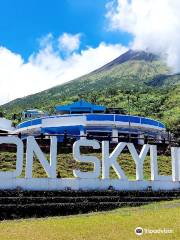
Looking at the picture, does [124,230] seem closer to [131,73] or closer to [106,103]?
[106,103]

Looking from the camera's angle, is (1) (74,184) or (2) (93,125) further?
(2) (93,125)

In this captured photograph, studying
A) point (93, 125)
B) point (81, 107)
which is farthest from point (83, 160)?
point (81, 107)

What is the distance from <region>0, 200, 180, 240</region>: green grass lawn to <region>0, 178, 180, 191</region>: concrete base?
2.67 metres

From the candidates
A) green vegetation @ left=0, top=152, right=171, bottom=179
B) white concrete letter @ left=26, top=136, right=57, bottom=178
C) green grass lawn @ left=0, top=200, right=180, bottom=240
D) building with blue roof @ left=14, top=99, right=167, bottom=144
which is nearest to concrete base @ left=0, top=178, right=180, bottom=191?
white concrete letter @ left=26, top=136, right=57, bottom=178

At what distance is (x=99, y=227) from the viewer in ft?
42.8

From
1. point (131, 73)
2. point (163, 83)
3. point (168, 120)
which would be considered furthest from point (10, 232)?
point (131, 73)

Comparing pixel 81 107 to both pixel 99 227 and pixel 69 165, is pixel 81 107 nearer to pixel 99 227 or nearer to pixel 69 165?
pixel 69 165

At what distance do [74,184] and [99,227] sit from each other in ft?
20.5

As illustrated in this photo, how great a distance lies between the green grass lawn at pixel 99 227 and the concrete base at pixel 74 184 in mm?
2674

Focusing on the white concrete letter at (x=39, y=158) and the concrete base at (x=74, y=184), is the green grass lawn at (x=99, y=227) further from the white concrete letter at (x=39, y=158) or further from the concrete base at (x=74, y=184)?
the white concrete letter at (x=39, y=158)

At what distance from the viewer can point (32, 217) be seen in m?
16.9

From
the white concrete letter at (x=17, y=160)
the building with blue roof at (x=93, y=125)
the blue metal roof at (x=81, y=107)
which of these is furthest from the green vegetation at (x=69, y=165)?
the blue metal roof at (x=81, y=107)

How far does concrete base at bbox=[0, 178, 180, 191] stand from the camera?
18.3 m

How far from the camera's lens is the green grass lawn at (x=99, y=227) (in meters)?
11.8
